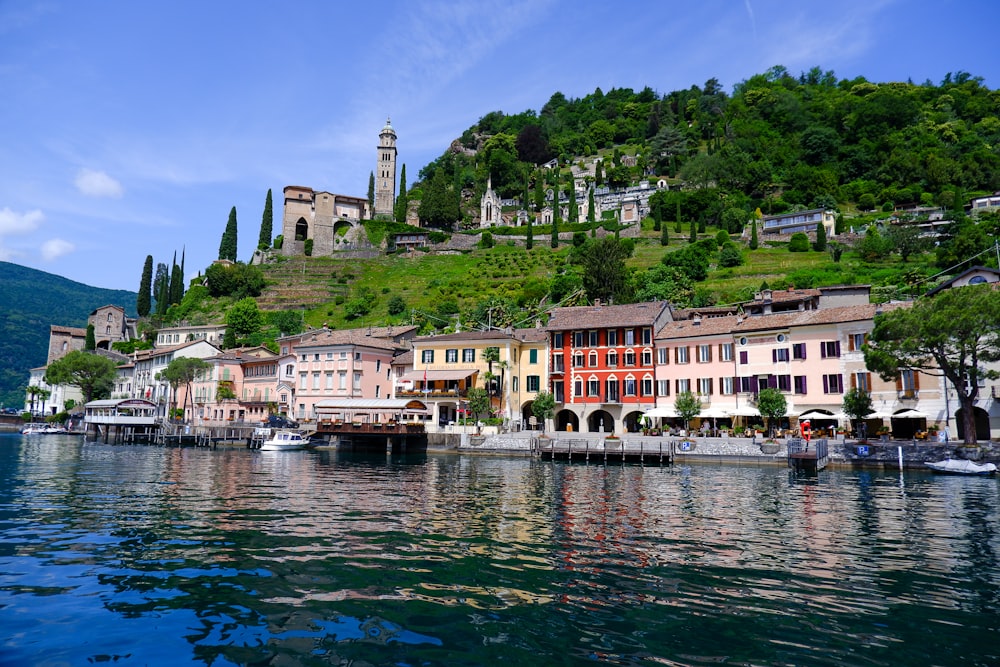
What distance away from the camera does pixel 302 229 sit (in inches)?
5778

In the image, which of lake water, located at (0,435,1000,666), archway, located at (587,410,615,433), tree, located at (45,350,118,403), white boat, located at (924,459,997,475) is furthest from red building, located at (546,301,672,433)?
tree, located at (45,350,118,403)

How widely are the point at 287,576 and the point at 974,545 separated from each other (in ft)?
57.6

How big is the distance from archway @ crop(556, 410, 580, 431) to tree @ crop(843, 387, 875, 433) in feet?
76.2

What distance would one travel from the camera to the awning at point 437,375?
6200 centimetres

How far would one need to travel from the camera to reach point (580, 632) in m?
10.6

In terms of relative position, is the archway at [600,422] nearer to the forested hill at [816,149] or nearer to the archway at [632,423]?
the archway at [632,423]

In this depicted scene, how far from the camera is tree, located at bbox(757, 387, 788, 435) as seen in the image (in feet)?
153

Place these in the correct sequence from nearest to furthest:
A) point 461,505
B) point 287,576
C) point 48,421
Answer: point 287,576, point 461,505, point 48,421

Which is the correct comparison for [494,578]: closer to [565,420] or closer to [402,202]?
[565,420]

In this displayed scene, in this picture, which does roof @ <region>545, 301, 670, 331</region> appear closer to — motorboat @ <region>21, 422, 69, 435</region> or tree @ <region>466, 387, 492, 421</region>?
tree @ <region>466, 387, 492, 421</region>

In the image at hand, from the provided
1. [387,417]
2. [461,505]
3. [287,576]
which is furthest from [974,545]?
[387,417]

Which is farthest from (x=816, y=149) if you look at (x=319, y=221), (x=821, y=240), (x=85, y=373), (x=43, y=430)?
(x=43, y=430)

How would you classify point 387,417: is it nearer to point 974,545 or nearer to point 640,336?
point 640,336

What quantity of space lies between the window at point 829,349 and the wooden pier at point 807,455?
9122 mm
